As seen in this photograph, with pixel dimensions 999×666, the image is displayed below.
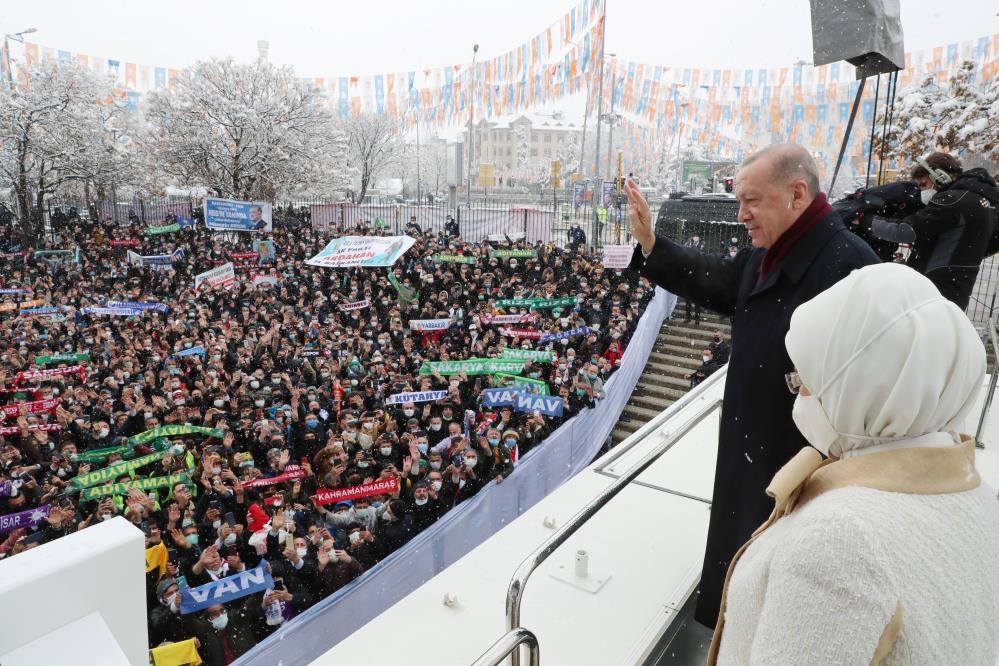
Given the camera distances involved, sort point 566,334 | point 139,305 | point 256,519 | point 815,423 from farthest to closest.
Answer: point 139,305 < point 566,334 < point 256,519 < point 815,423

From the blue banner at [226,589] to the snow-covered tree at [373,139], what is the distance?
36.2 metres

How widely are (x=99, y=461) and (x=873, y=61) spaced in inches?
317

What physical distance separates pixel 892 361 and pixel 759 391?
2.70ft

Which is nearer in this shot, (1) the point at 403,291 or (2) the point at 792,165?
(2) the point at 792,165

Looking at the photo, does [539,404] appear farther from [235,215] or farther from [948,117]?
[948,117]

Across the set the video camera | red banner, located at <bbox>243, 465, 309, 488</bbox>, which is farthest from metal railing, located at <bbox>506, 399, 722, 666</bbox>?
red banner, located at <bbox>243, 465, 309, 488</bbox>

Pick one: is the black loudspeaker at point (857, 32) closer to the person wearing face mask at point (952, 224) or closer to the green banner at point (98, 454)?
the person wearing face mask at point (952, 224)

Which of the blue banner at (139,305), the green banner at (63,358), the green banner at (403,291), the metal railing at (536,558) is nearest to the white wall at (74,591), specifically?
the metal railing at (536,558)

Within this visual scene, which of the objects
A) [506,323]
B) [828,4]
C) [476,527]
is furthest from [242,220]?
[828,4]

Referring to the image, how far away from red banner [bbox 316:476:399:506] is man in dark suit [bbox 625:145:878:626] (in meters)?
4.44

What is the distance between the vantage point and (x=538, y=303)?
1178 centimetres

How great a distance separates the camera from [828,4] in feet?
11.4

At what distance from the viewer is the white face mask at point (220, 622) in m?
4.43

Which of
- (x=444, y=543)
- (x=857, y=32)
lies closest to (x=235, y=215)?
(x=444, y=543)
